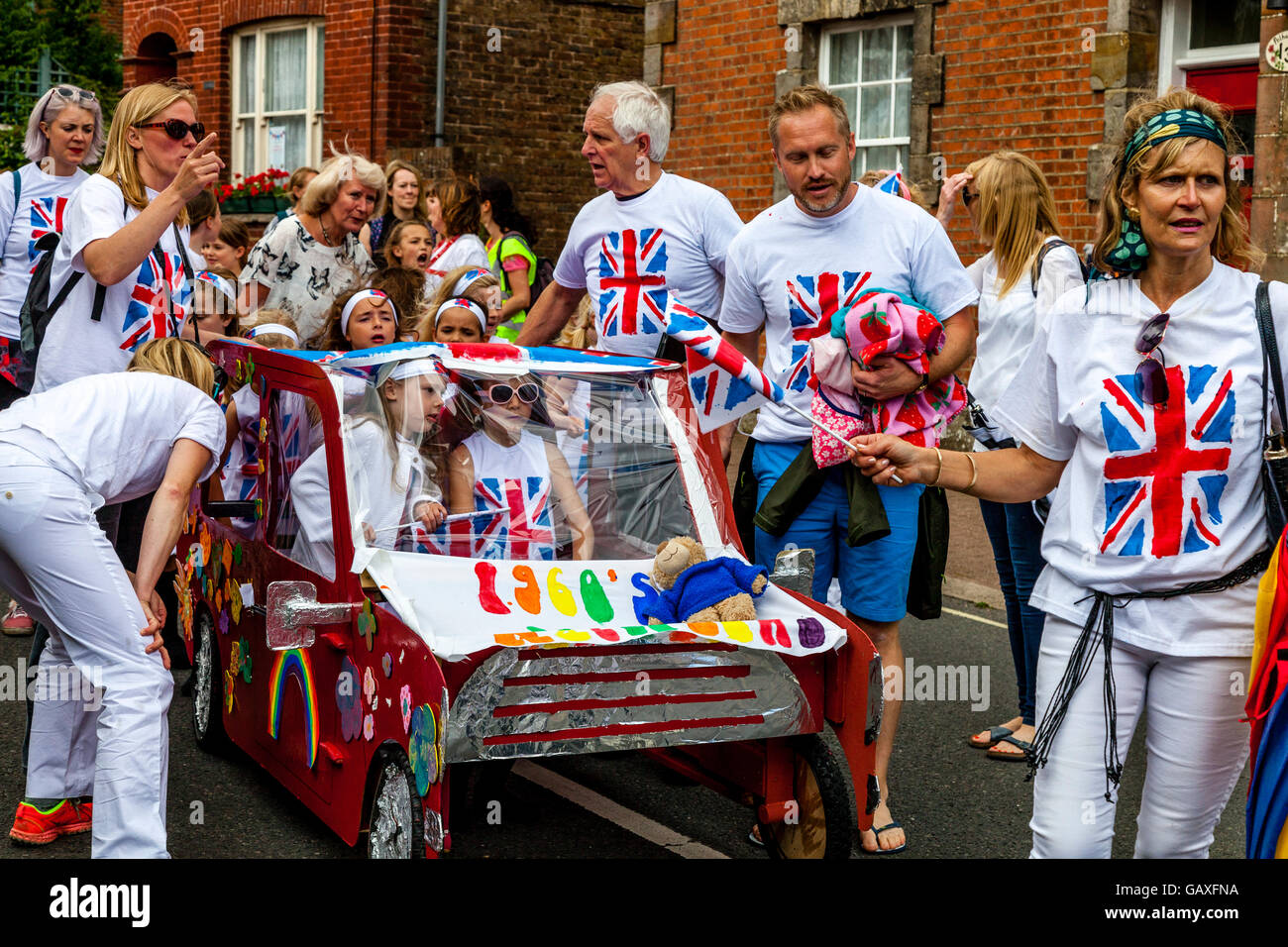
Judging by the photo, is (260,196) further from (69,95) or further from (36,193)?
(36,193)

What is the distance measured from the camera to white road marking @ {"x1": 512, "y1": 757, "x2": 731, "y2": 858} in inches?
194

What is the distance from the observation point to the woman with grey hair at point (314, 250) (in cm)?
738

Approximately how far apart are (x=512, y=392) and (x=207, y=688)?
1860 mm

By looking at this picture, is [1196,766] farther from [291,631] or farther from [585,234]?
[585,234]

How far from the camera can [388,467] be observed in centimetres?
449

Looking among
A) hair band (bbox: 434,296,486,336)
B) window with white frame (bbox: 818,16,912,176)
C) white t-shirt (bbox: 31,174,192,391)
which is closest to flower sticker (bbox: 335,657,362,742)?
white t-shirt (bbox: 31,174,192,391)

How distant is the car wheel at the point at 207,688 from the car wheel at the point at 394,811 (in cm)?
151

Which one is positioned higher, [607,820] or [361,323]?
[361,323]

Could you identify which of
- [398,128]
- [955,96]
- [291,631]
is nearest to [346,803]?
[291,631]

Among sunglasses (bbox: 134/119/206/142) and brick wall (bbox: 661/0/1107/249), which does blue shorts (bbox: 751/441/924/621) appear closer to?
sunglasses (bbox: 134/119/206/142)

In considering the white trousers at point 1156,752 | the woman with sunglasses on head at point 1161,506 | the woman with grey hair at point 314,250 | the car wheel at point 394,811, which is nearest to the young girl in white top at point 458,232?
the woman with grey hair at point 314,250

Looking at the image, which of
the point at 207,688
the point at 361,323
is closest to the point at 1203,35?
the point at 361,323

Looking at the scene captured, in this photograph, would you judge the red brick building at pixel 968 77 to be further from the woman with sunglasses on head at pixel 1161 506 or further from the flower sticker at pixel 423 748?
the flower sticker at pixel 423 748
